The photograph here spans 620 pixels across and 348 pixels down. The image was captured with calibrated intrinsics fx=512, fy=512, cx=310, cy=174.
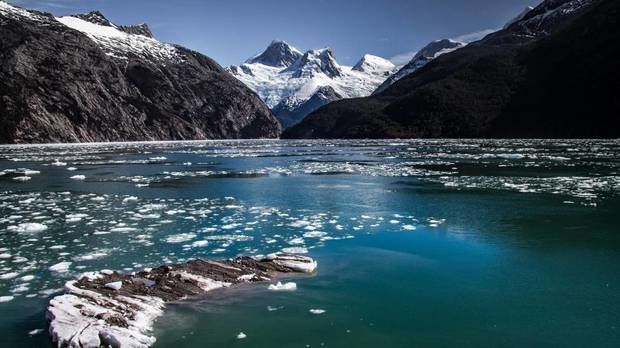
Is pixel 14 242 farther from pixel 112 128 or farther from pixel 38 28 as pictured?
pixel 38 28

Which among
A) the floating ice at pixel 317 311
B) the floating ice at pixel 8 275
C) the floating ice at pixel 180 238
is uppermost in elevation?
the floating ice at pixel 8 275

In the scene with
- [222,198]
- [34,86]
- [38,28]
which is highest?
[38,28]

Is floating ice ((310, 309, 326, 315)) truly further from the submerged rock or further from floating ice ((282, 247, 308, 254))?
floating ice ((282, 247, 308, 254))

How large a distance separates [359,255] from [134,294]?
6.82 m

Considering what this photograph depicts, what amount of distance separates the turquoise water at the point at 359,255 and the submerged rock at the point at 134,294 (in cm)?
45

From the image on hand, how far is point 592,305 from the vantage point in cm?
1087

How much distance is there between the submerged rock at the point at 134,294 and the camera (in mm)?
9165

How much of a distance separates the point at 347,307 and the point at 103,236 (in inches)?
420

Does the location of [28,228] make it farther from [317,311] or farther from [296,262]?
[317,311]

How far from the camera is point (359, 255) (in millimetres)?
15531

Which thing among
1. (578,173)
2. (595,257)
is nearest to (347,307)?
(595,257)

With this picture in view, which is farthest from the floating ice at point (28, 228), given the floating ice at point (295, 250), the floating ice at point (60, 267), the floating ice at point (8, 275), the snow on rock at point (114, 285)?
the floating ice at point (295, 250)

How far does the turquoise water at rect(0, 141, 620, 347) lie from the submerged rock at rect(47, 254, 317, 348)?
454mm

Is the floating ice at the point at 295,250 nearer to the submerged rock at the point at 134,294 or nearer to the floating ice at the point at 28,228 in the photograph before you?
the submerged rock at the point at 134,294
